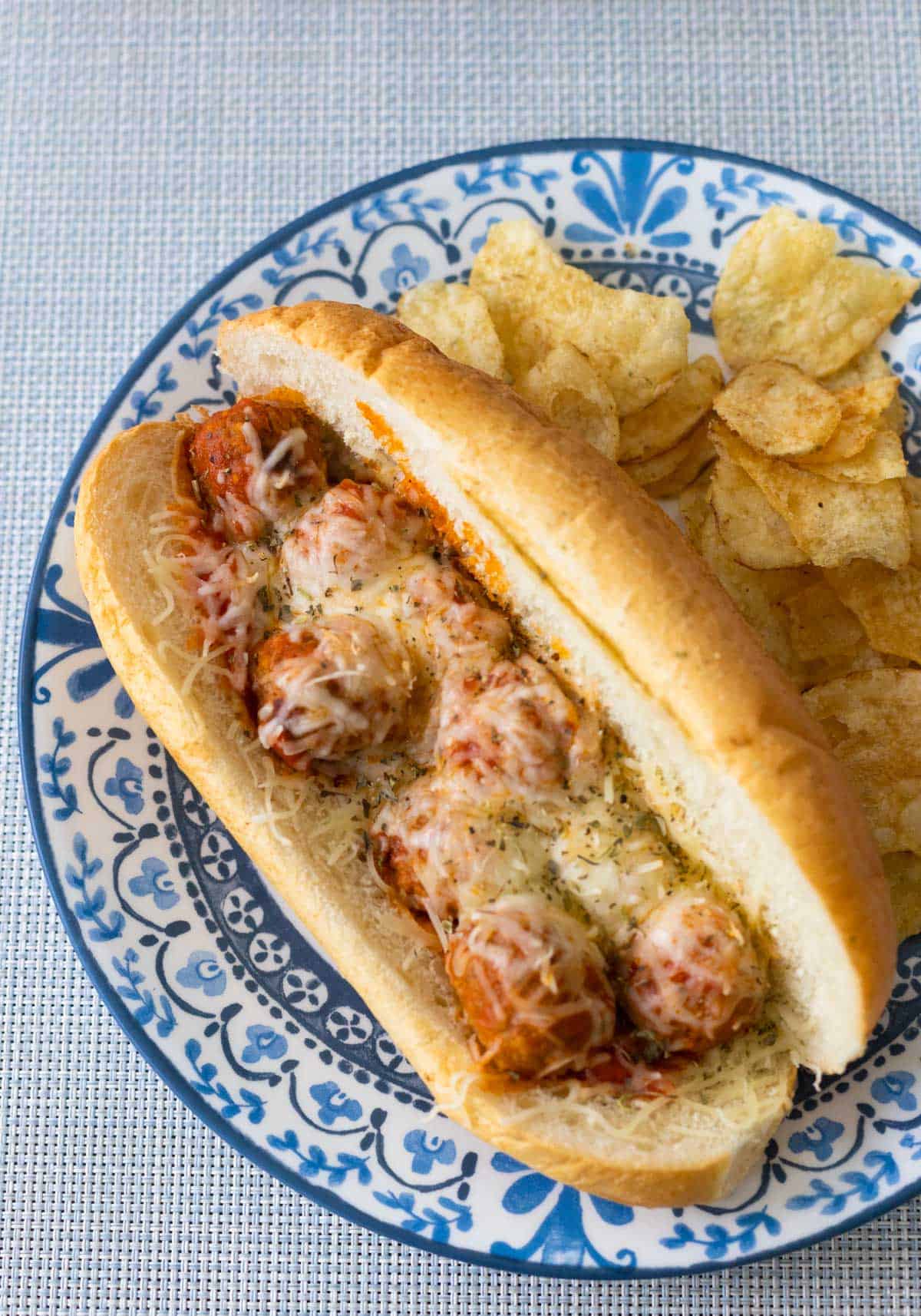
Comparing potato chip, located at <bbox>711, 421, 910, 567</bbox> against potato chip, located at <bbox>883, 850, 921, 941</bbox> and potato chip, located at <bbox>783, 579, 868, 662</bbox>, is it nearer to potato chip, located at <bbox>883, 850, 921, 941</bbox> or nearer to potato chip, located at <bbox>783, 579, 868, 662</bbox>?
potato chip, located at <bbox>783, 579, 868, 662</bbox>

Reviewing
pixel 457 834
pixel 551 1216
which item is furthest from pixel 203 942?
pixel 551 1216

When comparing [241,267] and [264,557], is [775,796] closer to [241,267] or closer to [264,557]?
[264,557]

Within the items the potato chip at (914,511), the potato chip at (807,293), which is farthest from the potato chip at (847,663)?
the potato chip at (807,293)

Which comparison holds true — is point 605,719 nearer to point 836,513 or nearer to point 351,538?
point 351,538

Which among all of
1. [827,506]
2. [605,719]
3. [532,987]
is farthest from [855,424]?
[532,987]

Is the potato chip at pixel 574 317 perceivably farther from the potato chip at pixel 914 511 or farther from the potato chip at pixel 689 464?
the potato chip at pixel 914 511

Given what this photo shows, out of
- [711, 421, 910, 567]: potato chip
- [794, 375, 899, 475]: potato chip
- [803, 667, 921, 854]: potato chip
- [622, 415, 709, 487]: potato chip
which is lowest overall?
[803, 667, 921, 854]: potato chip

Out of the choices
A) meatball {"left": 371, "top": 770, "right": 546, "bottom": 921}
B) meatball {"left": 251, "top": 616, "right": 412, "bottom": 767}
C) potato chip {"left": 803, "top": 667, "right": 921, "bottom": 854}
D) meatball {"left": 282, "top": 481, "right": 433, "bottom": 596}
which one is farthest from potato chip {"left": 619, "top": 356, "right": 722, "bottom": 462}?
meatball {"left": 371, "top": 770, "right": 546, "bottom": 921}
